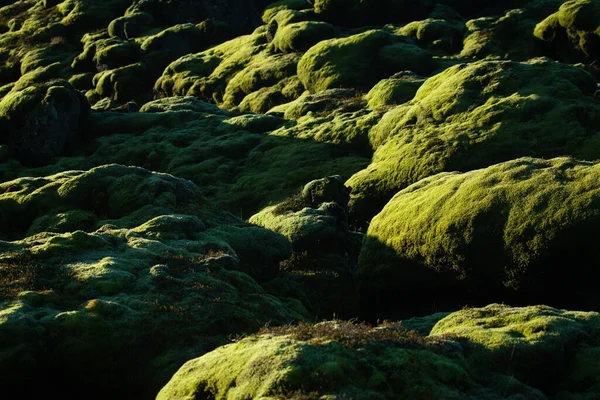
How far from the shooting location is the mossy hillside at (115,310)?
16344 mm

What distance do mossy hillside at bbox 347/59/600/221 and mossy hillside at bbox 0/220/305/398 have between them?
48.6ft

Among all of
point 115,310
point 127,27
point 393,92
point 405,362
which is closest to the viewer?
point 405,362

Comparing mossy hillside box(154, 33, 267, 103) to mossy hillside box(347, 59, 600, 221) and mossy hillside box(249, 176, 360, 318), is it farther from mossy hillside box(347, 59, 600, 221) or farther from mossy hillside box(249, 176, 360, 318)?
mossy hillside box(249, 176, 360, 318)

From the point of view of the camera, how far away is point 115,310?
1745 centimetres

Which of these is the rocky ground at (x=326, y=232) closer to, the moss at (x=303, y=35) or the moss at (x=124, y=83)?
the moss at (x=303, y=35)

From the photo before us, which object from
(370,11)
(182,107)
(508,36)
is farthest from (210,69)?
(508,36)

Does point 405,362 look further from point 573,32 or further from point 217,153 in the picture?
point 573,32

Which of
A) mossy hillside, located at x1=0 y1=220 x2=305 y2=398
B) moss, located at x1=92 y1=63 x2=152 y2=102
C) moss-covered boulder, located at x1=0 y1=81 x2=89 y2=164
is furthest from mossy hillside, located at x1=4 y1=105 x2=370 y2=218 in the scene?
moss, located at x1=92 y1=63 x2=152 y2=102

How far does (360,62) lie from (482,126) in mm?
23428

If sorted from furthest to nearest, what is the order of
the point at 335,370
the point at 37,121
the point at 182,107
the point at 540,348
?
the point at 182,107 < the point at 37,121 < the point at 540,348 < the point at 335,370

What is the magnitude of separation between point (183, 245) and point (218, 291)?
3.92 meters

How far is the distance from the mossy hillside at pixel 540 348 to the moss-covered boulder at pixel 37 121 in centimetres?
4184

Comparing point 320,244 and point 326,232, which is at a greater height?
point 326,232

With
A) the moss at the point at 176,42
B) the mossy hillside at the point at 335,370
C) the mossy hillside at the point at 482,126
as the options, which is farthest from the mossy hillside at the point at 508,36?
the mossy hillside at the point at 335,370
